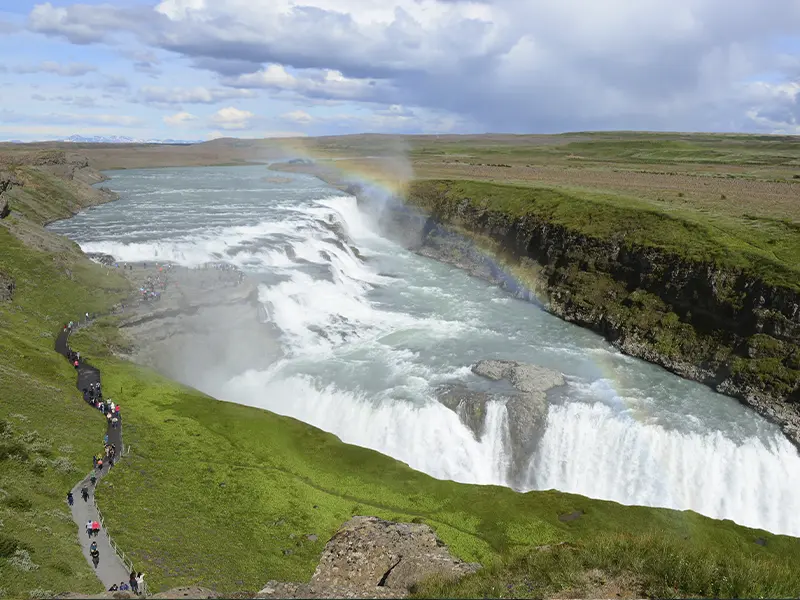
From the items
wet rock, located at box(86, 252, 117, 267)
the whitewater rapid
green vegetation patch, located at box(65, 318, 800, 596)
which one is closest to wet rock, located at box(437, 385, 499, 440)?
the whitewater rapid

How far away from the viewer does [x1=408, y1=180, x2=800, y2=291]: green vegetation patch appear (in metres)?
48.3

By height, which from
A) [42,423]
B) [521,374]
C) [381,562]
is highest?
[381,562]

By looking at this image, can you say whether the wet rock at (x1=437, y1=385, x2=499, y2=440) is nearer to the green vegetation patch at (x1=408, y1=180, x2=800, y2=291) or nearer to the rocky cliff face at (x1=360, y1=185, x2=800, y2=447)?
the rocky cliff face at (x1=360, y1=185, x2=800, y2=447)

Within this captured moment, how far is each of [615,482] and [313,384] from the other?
23.4m

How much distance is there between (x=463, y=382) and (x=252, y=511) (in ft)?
63.2

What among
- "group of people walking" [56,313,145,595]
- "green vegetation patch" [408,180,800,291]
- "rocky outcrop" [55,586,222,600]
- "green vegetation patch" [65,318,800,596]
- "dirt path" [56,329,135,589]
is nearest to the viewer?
"rocky outcrop" [55,586,222,600]

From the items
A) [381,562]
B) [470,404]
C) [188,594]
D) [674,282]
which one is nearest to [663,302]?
[674,282]

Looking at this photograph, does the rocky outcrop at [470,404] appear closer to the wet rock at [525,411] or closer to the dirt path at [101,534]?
the wet rock at [525,411]

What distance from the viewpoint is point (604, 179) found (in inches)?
4257

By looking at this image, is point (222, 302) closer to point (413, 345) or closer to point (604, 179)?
point (413, 345)

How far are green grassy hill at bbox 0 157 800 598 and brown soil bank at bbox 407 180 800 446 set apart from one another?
18535mm

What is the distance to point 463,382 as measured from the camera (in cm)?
4116

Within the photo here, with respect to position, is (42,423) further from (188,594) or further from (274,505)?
(188,594)

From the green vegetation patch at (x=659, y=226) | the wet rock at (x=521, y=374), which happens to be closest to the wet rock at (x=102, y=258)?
the wet rock at (x=521, y=374)
